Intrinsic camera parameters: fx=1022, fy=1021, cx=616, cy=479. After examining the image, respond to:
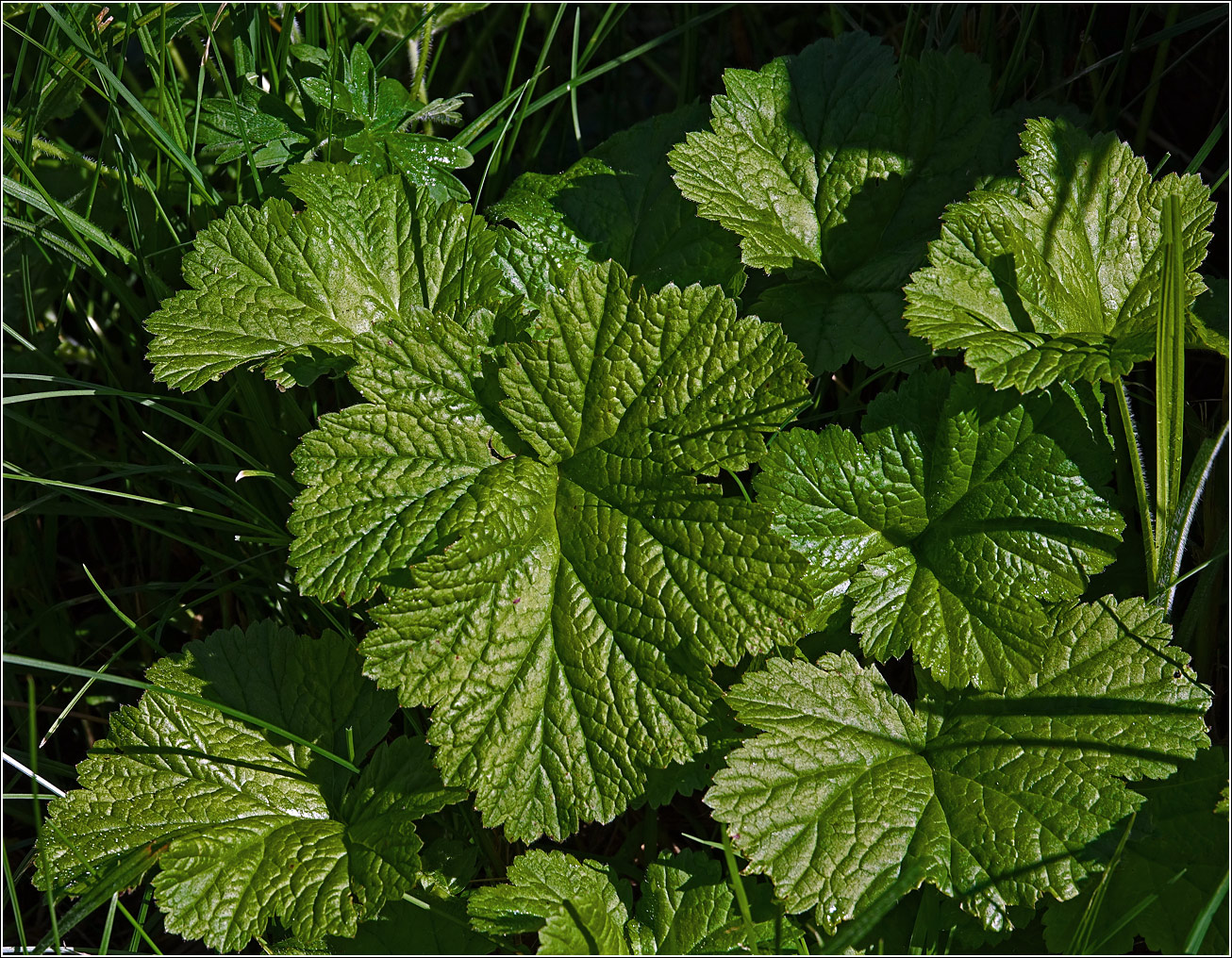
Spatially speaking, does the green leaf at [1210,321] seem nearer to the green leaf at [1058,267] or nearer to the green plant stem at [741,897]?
the green leaf at [1058,267]

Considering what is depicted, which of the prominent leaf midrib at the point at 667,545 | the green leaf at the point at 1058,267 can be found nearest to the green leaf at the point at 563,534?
the prominent leaf midrib at the point at 667,545

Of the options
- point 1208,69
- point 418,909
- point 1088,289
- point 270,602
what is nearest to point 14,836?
point 270,602

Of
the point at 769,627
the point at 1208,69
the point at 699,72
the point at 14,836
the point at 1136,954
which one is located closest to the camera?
the point at 769,627

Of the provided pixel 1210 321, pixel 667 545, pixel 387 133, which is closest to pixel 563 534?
pixel 667 545

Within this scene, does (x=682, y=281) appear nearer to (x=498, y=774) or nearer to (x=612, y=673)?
(x=612, y=673)

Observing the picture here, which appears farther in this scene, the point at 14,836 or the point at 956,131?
the point at 14,836

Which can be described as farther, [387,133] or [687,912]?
[387,133]

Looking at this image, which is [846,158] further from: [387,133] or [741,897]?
[741,897]
